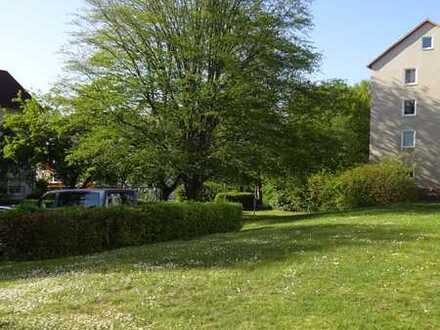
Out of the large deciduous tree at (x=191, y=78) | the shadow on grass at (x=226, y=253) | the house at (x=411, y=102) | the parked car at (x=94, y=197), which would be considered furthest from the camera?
the house at (x=411, y=102)

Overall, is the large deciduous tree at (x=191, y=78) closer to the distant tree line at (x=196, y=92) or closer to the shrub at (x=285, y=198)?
the distant tree line at (x=196, y=92)

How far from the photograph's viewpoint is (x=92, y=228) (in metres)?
15.9

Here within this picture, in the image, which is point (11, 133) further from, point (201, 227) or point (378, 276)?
point (378, 276)

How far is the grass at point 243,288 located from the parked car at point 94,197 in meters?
5.25

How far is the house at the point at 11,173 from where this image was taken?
46.3 meters

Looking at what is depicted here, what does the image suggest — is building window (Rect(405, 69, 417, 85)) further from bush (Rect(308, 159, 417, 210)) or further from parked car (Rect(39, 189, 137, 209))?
parked car (Rect(39, 189, 137, 209))

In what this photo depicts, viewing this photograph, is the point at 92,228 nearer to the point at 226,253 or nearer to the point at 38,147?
the point at 226,253

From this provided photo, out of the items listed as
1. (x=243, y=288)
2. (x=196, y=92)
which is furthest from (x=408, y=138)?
(x=243, y=288)

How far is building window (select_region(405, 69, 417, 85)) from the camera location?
162 feet

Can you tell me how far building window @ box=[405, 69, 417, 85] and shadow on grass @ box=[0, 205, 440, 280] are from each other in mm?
37017

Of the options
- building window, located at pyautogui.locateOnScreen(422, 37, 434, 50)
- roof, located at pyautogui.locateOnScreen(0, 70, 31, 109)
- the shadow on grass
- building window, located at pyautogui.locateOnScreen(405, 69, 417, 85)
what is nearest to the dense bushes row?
the shadow on grass

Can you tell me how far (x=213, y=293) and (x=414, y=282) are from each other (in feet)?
9.54

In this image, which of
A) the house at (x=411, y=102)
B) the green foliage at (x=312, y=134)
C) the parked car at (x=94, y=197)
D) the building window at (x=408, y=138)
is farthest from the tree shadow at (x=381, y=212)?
the building window at (x=408, y=138)

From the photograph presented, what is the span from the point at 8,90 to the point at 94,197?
1864 inches
